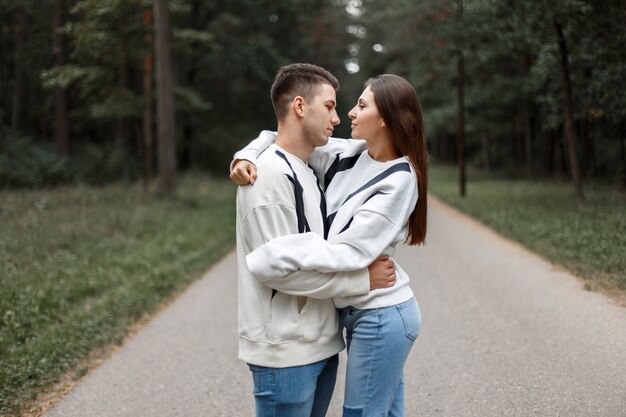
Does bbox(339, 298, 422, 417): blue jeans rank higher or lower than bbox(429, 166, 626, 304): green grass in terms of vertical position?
higher

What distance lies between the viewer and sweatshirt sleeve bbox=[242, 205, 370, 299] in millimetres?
2104

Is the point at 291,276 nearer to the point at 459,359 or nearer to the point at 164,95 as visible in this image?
the point at 459,359

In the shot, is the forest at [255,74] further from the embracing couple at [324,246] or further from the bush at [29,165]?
the embracing couple at [324,246]

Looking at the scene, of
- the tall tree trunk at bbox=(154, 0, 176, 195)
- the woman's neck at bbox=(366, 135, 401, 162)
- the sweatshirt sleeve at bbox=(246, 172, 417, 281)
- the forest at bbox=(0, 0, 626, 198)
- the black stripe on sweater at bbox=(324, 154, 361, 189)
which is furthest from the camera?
the tall tree trunk at bbox=(154, 0, 176, 195)

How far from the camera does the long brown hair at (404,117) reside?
2.32m

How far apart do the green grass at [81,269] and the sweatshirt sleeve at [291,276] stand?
2726 mm

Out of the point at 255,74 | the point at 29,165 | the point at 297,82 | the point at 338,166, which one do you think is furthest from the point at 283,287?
the point at 255,74

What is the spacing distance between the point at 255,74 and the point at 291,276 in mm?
29102

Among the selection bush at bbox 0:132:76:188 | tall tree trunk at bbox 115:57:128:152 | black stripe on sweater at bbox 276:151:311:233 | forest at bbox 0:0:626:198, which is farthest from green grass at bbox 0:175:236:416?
tall tree trunk at bbox 115:57:128:152

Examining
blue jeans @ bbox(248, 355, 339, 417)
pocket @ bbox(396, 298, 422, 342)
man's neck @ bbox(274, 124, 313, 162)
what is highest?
man's neck @ bbox(274, 124, 313, 162)

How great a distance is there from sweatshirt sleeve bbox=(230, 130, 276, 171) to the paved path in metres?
2.13

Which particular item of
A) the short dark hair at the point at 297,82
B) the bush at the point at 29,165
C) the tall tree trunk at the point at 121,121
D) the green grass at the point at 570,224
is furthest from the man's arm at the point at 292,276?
the bush at the point at 29,165

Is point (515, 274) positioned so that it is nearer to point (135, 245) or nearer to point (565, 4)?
point (135, 245)

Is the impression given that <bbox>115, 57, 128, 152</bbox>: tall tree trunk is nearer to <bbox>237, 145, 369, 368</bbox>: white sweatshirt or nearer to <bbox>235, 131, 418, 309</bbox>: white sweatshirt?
<bbox>235, 131, 418, 309</bbox>: white sweatshirt
